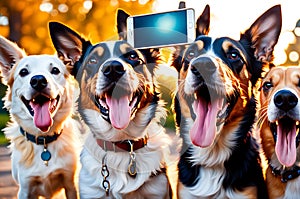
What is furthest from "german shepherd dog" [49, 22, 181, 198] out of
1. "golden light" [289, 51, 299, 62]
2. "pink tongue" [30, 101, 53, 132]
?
"golden light" [289, 51, 299, 62]

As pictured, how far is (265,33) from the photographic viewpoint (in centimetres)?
292

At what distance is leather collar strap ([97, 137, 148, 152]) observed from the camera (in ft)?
10.4

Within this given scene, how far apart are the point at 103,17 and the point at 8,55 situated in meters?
0.64

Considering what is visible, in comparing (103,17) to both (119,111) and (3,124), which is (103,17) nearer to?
(119,111)

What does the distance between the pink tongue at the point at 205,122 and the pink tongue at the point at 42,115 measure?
0.89 m

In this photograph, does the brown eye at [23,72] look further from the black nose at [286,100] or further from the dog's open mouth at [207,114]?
the black nose at [286,100]

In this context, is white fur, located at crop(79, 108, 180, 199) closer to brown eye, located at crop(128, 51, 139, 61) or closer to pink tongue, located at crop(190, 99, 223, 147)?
pink tongue, located at crop(190, 99, 223, 147)

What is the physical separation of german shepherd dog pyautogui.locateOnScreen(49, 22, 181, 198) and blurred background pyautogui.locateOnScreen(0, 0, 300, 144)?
0.10 metres

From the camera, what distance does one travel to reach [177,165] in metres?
3.08

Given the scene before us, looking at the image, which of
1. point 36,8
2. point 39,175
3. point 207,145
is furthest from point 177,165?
point 36,8

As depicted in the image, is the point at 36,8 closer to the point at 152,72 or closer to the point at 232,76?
the point at 152,72

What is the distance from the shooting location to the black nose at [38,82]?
3.14 m

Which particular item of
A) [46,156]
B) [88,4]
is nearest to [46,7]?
[88,4]

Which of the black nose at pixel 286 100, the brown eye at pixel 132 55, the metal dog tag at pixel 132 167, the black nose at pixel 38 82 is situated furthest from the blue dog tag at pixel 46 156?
the black nose at pixel 286 100
